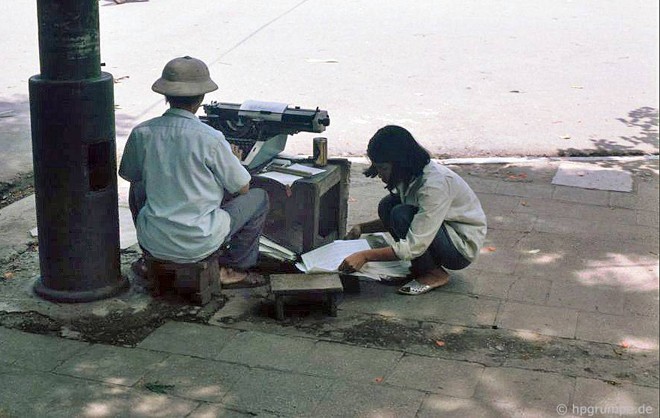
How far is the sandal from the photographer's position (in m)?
5.55

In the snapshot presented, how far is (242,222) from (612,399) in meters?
2.27

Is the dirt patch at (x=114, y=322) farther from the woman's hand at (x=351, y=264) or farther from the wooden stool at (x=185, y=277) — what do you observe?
the woman's hand at (x=351, y=264)

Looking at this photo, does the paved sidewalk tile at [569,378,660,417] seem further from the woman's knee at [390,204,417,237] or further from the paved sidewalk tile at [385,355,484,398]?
the woman's knee at [390,204,417,237]

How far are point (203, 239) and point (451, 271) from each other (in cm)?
162

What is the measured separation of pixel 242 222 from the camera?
5.50m

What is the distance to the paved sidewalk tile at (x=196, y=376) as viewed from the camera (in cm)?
426

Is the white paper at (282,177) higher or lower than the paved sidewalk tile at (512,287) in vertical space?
higher

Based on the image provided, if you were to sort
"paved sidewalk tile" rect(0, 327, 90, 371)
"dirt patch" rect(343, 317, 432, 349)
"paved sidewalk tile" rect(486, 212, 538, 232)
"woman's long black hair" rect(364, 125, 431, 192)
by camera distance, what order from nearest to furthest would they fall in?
1. "paved sidewalk tile" rect(0, 327, 90, 371)
2. "dirt patch" rect(343, 317, 432, 349)
3. "woman's long black hair" rect(364, 125, 431, 192)
4. "paved sidewalk tile" rect(486, 212, 538, 232)

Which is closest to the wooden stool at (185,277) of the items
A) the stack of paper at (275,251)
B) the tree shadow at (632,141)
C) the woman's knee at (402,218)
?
the stack of paper at (275,251)

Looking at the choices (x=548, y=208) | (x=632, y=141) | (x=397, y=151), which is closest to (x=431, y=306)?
(x=397, y=151)

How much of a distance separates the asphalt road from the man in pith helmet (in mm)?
3020

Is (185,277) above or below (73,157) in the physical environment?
below

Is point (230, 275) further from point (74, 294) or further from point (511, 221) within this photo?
point (511, 221)

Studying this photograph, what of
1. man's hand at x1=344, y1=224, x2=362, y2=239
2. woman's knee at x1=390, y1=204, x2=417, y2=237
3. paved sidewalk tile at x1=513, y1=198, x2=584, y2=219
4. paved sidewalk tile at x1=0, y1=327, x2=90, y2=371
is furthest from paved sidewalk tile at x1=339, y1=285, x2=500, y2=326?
paved sidewalk tile at x1=513, y1=198, x2=584, y2=219
